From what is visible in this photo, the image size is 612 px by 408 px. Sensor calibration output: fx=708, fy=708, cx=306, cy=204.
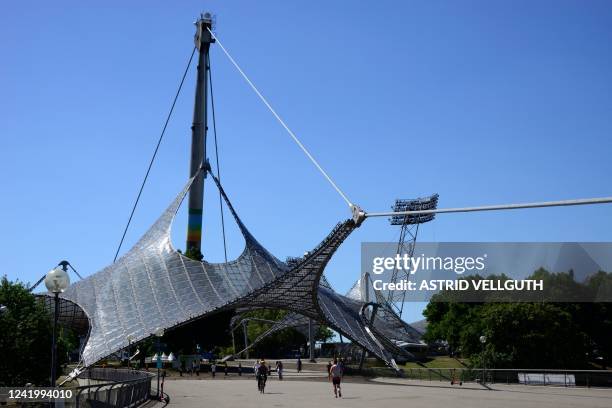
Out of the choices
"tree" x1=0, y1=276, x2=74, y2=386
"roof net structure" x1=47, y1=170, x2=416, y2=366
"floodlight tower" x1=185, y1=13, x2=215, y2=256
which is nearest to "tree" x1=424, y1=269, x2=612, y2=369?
"roof net structure" x1=47, y1=170, x2=416, y2=366

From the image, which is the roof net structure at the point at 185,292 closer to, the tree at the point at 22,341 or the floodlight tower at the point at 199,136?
the floodlight tower at the point at 199,136

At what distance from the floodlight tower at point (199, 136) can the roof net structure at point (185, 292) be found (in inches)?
283

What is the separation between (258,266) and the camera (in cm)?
5897

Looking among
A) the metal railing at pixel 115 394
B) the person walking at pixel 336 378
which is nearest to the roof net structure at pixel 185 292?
the person walking at pixel 336 378

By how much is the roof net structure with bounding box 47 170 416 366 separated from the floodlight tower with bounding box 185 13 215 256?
7176 millimetres

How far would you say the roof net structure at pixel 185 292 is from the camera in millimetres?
47312

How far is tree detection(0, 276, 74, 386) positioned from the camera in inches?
1112

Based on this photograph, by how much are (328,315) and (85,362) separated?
1982cm

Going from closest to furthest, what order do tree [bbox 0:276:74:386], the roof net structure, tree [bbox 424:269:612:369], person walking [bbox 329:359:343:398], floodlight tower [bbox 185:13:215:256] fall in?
person walking [bbox 329:359:343:398] → tree [bbox 0:276:74:386] → the roof net structure → tree [bbox 424:269:612:369] → floodlight tower [bbox 185:13:215:256]

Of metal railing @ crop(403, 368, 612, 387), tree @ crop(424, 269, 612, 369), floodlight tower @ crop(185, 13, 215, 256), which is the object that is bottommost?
metal railing @ crop(403, 368, 612, 387)

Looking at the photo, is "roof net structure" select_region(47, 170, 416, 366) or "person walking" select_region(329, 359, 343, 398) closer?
"person walking" select_region(329, 359, 343, 398)

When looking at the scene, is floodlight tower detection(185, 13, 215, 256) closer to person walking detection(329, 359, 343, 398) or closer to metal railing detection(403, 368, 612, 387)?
metal railing detection(403, 368, 612, 387)

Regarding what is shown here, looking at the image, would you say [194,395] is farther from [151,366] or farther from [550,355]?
[151,366]

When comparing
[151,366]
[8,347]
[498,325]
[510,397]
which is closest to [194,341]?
[151,366]
